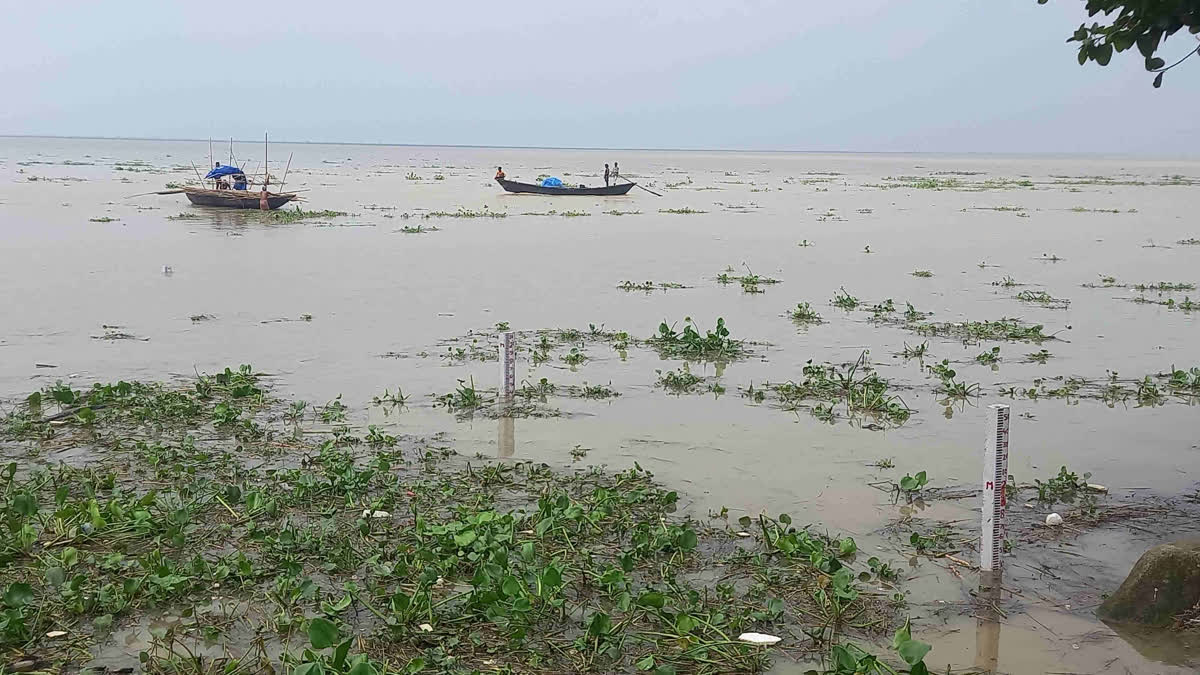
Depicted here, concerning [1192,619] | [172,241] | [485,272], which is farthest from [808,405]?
[172,241]

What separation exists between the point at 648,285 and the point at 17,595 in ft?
43.2

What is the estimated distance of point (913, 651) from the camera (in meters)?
4.27

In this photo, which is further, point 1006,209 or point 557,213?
point 1006,209

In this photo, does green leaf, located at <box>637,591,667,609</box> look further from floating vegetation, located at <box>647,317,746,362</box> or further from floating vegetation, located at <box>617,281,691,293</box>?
floating vegetation, located at <box>617,281,691,293</box>

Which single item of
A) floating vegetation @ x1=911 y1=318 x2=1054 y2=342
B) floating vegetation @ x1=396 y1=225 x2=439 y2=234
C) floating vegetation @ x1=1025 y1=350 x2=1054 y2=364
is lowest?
floating vegetation @ x1=1025 y1=350 x2=1054 y2=364

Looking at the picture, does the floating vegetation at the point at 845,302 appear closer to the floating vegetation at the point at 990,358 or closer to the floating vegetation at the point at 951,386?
the floating vegetation at the point at 990,358

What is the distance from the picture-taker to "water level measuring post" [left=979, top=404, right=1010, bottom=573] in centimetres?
542

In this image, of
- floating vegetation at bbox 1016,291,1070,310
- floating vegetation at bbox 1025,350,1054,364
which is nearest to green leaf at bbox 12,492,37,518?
floating vegetation at bbox 1025,350,1054,364

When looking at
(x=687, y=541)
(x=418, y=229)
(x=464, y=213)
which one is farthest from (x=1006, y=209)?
(x=687, y=541)

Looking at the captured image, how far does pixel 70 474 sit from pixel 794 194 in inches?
1747

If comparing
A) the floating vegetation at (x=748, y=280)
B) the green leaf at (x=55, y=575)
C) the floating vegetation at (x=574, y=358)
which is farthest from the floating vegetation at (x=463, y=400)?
the floating vegetation at (x=748, y=280)

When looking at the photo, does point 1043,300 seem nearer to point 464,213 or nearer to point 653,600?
point 653,600

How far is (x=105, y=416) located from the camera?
843 centimetres

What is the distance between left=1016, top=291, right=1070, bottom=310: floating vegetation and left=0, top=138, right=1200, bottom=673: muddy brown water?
0.18 m
